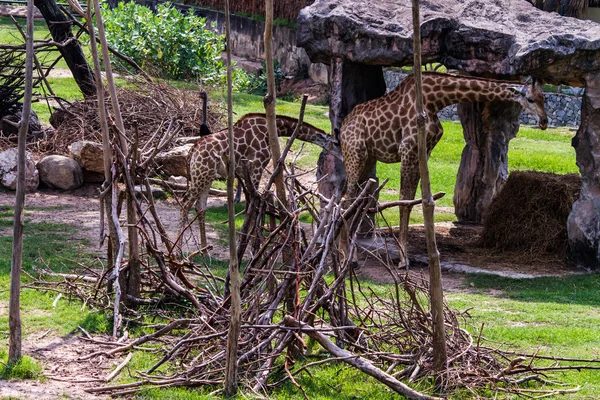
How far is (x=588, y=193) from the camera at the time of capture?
1060cm

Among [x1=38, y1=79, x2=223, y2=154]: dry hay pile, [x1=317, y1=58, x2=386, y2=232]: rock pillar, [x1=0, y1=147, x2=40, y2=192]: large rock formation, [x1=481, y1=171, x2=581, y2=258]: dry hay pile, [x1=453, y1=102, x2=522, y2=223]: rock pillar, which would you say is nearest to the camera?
[x1=481, y1=171, x2=581, y2=258]: dry hay pile

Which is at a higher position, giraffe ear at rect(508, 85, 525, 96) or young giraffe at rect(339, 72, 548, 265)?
giraffe ear at rect(508, 85, 525, 96)

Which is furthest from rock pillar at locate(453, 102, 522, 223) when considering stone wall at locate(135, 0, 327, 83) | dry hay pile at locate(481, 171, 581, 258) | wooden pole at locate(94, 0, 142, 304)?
stone wall at locate(135, 0, 327, 83)

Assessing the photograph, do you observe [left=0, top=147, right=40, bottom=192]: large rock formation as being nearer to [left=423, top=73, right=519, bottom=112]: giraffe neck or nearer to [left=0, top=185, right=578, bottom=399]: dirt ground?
[left=0, top=185, right=578, bottom=399]: dirt ground

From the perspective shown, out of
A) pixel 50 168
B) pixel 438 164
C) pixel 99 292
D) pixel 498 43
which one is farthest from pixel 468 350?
pixel 438 164

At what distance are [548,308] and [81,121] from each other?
852 cm

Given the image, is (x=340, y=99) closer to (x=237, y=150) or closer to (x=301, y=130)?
(x=301, y=130)

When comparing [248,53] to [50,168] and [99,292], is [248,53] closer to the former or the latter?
[50,168]

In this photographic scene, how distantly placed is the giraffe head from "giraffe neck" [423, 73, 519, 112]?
94mm

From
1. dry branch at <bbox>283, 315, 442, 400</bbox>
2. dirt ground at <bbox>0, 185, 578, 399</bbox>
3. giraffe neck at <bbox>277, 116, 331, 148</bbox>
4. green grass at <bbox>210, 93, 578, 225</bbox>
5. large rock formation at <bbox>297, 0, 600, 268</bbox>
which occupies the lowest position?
green grass at <bbox>210, 93, 578, 225</bbox>

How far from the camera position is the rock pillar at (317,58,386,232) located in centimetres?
1170

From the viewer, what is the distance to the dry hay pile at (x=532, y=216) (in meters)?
11.4

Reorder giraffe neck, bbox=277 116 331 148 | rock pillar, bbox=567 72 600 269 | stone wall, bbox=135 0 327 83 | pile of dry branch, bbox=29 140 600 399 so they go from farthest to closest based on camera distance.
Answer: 1. stone wall, bbox=135 0 327 83
2. giraffe neck, bbox=277 116 331 148
3. rock pillar, bbox=567 72 600 269
4. pile of dry branch, bbox=29 140 600 399

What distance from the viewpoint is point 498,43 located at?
1066 centimetres
